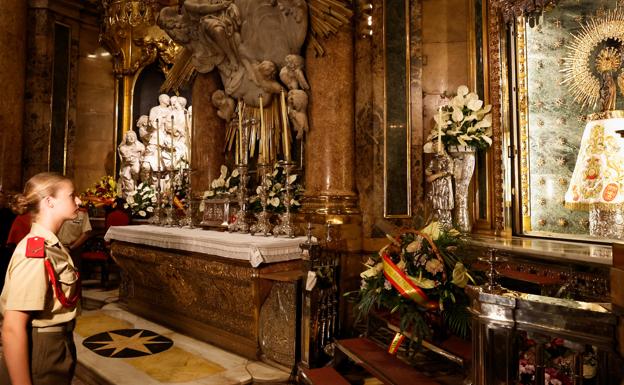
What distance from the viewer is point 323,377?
3.37 m

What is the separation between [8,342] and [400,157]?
3.82 m

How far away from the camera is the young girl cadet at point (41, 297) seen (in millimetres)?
1779

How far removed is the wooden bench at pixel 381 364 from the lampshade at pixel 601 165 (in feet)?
7.66

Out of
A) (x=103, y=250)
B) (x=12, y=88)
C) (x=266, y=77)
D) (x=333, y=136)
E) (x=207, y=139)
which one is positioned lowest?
(x=103, y=250)

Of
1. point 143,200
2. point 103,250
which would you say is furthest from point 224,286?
point 103,250

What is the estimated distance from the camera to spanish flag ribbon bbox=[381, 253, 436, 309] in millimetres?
2826

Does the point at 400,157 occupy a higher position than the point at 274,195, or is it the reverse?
the point at 400,157

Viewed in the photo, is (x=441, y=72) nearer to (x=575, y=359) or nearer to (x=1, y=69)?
(x=575, y=359)

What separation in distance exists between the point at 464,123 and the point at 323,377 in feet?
8.80

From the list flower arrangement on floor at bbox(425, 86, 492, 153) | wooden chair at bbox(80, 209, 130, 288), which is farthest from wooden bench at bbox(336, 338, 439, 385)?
wooden chair at bbox(80, 209, 130, 288)

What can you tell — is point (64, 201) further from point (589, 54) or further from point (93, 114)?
point (93, 114)

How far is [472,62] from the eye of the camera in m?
4.68

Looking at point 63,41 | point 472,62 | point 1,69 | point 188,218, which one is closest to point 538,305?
point 472,62

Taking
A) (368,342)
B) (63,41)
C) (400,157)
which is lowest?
(368,342)
